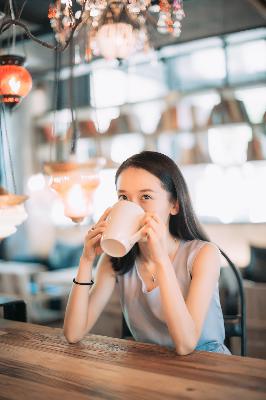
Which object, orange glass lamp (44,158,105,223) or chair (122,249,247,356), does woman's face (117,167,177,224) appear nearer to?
orange glass lamp (44,158,105,223)

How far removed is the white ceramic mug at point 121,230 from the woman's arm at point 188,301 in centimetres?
19

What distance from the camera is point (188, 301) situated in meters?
1.50

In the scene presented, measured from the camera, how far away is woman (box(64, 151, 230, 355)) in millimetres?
1437

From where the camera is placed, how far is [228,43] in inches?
227

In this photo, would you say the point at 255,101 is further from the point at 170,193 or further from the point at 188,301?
the point at 188,301

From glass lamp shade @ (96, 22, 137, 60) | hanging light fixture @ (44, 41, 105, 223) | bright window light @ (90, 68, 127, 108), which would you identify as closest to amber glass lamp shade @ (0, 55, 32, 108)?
hanging light fixture @ (44, 41, 105, 223)

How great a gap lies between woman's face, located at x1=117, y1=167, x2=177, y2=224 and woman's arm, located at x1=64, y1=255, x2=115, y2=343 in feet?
0.85

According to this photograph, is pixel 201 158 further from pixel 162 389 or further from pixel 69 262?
pixel 162 389

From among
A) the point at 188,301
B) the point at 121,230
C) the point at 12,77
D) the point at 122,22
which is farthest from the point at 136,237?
the point at 122,22

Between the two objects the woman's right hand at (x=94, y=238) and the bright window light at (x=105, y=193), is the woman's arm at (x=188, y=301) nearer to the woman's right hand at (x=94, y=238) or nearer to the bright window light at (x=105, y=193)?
the woman's right hand at (x=94, y=238)

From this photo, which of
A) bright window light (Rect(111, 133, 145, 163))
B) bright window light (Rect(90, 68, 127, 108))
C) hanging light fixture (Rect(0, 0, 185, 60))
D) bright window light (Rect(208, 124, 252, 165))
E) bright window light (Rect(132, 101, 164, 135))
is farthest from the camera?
bright window light (Rect(90, 68, 127, 108))

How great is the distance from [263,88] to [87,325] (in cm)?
451

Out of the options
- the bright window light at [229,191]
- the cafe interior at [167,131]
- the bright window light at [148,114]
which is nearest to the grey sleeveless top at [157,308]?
the cafe interior at [167,131]

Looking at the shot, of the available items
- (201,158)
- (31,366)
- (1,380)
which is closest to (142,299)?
(31,366)
